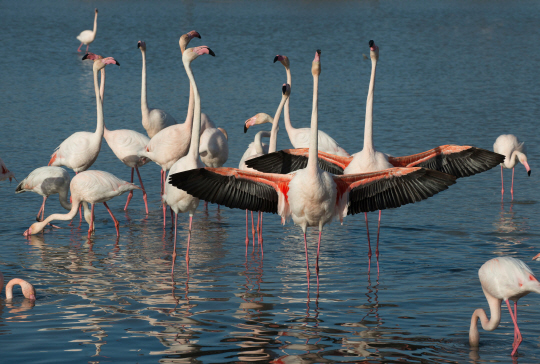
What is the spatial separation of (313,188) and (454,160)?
1.87 m

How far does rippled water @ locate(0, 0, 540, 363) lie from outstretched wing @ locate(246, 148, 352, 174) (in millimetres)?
958

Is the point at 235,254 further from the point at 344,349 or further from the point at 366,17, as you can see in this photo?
the point at 366,17

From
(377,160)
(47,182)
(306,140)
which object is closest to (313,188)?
(377,160)

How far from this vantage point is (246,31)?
34.8 metres

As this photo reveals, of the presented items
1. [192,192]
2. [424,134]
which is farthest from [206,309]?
[424,134]

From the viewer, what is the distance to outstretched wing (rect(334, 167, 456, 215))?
6545mm

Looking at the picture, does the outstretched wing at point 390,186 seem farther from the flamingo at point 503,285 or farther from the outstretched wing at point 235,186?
the flamingo at point 503,285

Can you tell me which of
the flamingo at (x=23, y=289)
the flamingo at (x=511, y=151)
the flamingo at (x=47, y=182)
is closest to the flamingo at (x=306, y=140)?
the flamingo at (x=47, y=182)

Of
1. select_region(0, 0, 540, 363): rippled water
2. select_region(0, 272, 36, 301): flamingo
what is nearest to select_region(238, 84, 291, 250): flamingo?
select_region(0, 0, 540, 363): rippled water

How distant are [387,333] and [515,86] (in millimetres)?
16126

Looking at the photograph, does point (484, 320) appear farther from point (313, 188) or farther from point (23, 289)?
point (23, 289)

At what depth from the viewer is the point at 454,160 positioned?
7.63m

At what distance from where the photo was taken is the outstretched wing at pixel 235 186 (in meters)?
6.60

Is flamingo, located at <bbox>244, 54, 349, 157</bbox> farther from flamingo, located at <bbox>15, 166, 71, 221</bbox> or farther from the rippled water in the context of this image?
flamingo, located at <bbox>15, 166, 71, 221</bbox>
